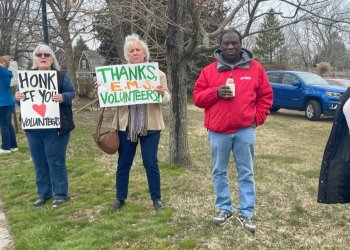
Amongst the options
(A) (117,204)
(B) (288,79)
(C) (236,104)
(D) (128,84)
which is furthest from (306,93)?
(C) (236,104)

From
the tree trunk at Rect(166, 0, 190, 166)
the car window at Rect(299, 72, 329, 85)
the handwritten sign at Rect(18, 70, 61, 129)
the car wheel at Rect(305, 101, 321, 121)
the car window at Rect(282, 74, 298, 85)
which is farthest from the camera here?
the car window at Rect(282, 74, 298, 85)

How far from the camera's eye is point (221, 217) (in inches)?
175

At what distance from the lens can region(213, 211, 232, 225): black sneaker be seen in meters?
4.43

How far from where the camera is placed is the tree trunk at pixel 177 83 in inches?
253

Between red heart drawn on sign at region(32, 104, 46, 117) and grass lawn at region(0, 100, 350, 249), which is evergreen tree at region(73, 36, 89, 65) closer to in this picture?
grass lawn at region(0, 100, 350, 249)

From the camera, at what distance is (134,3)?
255 inches

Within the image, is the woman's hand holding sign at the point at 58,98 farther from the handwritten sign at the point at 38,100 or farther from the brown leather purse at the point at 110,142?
the brown leather purse at the point at 110,142

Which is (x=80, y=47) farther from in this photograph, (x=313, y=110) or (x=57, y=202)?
(x=57, y=202)

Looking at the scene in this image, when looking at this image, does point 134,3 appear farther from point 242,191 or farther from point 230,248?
point 230,248

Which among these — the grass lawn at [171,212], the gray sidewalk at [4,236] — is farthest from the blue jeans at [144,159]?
the gray sidewalk at [4,236]

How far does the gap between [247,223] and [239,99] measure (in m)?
1.22

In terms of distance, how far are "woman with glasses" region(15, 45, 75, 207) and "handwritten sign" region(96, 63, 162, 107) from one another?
1.60 feet

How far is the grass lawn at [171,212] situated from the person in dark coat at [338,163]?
3.38 ft

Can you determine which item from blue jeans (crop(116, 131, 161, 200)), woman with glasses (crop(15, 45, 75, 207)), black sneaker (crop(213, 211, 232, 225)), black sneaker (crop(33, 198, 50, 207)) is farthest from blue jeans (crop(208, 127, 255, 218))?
black sneaker (crop(33, 198, 50, 207))
